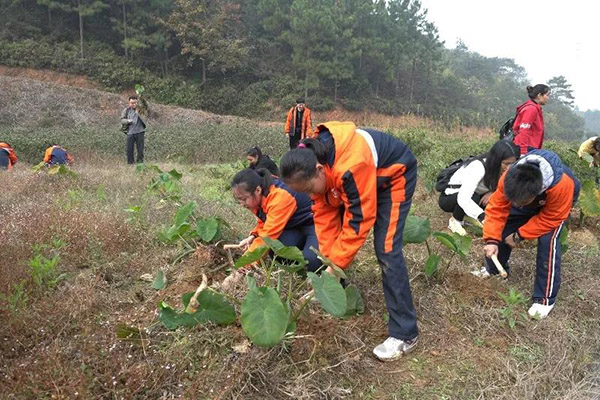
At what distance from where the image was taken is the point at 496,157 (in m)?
3.80

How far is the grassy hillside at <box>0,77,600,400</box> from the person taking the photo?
2096mm

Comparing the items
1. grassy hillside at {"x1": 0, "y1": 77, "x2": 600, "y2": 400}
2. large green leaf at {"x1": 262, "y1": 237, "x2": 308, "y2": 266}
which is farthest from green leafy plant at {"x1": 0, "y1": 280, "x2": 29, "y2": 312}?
large green leaf at {"x1": 262, "y1": 237, "x2": 308, "y2": 266}

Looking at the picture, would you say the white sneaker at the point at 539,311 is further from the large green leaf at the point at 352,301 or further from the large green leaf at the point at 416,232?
the large green leaf at the point at 352,301

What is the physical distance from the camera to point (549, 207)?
2.93 metres

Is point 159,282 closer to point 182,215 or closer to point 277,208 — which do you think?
point 182,215

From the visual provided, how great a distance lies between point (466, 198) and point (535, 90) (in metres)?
1.72

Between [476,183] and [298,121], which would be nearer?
[476,183]

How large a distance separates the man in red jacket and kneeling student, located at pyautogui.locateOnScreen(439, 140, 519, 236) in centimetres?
92

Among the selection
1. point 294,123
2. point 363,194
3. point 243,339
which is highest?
point 363,194

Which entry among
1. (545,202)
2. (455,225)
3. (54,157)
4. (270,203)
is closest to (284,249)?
(270,203)

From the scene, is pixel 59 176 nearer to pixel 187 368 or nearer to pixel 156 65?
pixel 187 368

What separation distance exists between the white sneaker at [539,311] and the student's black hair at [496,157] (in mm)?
1227

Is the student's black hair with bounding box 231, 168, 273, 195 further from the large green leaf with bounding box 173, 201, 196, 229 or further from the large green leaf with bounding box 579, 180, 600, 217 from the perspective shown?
the large green leaf with bounding box 579, 180, 600, 217

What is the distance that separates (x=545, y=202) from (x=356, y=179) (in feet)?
→ 5.06
